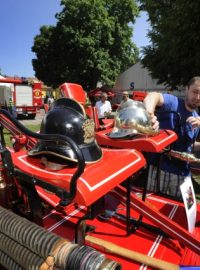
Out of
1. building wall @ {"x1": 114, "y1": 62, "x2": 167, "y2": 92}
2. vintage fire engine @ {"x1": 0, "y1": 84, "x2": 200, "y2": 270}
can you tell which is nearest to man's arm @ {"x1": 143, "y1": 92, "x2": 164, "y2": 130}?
vintage fire engine @ {"x1": 0, "y1": 84, "x2": 200, "y2": 270}

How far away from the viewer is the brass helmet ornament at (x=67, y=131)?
1625 millimetres

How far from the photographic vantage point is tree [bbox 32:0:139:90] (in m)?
32.6

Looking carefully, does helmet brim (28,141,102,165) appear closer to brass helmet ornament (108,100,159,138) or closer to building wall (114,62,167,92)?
brass helmet ornament (108,100,159,138)

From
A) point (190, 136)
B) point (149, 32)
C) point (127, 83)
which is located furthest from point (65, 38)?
point (190, 136)

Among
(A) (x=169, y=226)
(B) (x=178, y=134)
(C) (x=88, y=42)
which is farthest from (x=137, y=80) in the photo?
(A) (x=169, y=226)

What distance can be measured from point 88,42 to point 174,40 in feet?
69.2

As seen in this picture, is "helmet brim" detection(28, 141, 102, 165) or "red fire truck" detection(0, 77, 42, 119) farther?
"red fire truck" detection(0, 77, 42, 119)

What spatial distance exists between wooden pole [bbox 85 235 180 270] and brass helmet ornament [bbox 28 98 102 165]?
566 mm

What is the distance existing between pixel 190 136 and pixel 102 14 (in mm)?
32423

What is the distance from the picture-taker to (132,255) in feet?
6.03

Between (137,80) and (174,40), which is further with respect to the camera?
(137,80)

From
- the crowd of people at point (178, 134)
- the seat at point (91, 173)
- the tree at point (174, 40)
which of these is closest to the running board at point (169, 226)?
the seat at point (91, 173)

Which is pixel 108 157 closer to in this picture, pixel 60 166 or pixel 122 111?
pixel 60 166

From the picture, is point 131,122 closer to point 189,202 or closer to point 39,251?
point 189,202
